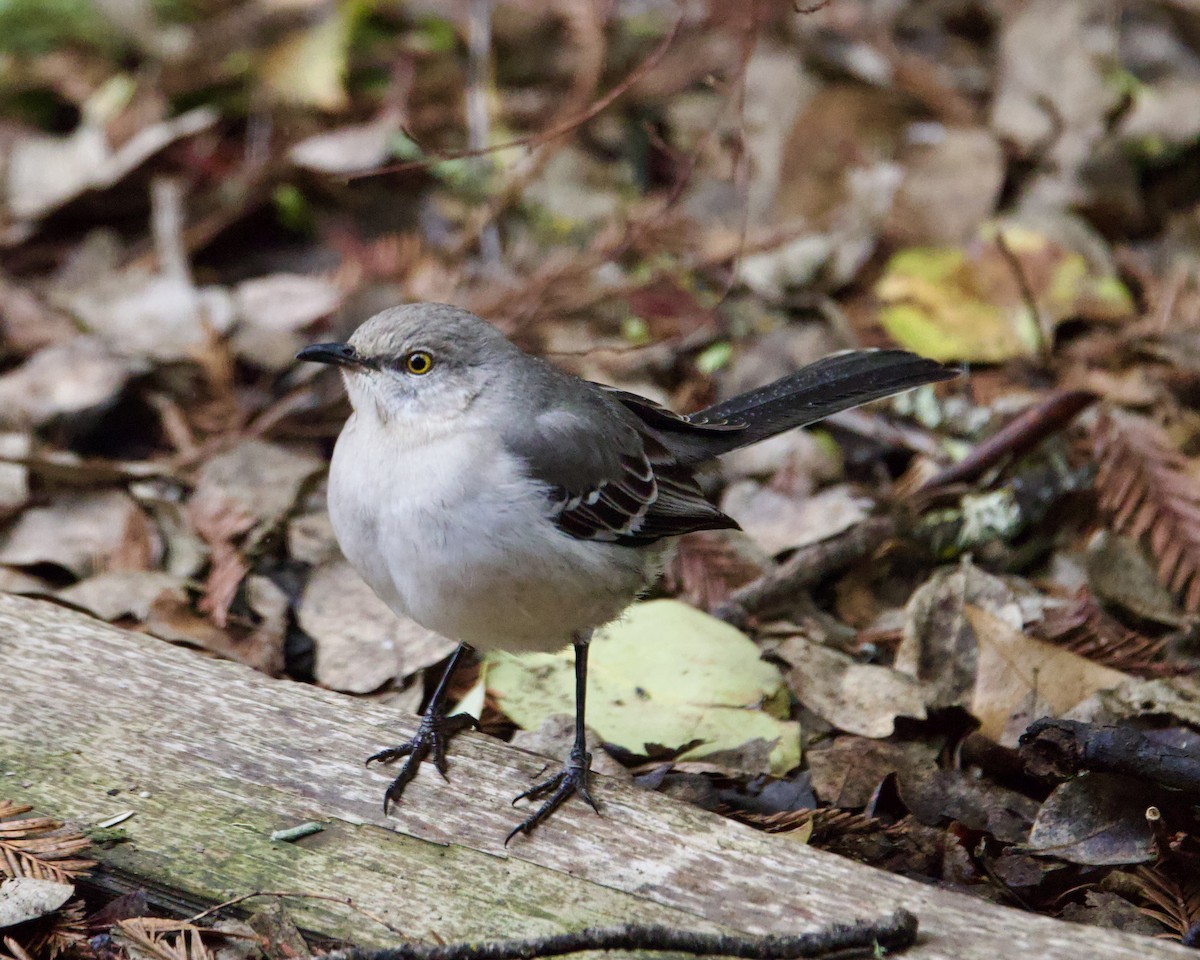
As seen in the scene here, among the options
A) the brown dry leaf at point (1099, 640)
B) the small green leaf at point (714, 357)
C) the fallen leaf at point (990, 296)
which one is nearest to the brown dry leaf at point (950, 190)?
the fallen leaf at point (990, 296)

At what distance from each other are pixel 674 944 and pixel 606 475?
1721 millimetres

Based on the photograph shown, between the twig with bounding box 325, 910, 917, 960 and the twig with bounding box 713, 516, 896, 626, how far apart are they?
1.98 m

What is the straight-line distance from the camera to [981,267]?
21.7ft

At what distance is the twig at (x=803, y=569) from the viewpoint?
16.3 ft

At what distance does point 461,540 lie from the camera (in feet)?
12.2

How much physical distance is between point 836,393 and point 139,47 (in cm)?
598

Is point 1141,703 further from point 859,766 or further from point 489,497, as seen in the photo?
point 489,497

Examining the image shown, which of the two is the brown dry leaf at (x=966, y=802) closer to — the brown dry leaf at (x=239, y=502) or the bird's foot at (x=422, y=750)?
the bird's foot at (x=422, y=750)

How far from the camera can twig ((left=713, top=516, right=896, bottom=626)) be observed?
4.96 metres

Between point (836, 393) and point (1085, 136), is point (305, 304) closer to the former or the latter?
point (836, 393)

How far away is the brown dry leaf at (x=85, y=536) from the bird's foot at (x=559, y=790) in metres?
2.24

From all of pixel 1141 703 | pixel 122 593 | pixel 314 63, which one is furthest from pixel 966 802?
pixel 314 63

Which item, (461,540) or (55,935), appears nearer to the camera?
(55,935)

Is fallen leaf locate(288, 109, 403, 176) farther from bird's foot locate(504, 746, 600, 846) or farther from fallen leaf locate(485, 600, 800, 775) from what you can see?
bird's foot locate(504, 746, 600, 846)
